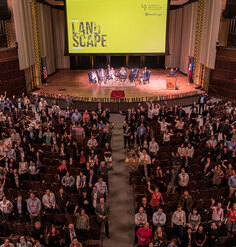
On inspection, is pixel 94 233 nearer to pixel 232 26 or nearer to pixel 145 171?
pixel 145 171

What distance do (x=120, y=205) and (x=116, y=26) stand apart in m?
16.9

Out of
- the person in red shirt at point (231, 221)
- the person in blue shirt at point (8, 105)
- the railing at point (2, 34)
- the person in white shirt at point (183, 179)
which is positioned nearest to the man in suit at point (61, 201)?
the person in white shirt at point (183, 179)

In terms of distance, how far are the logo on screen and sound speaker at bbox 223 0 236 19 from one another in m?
8.73

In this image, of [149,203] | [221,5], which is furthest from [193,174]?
[221,5]

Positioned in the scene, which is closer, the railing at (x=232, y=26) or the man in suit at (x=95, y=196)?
the man in suit at (x=95, y=196)

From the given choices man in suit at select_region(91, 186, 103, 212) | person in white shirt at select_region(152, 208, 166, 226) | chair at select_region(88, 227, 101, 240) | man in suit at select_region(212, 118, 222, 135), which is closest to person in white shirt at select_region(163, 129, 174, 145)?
man in suit at select_region(212, 118, 222, 135)

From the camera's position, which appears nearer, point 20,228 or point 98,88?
point 20,228

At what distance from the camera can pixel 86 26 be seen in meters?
22.9

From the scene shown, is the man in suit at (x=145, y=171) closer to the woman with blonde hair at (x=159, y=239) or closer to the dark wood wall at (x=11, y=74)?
the woman with blonde hair at (x=159, y=239)

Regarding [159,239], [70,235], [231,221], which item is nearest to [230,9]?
[231,221]

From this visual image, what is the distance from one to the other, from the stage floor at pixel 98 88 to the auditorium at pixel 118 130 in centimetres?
9

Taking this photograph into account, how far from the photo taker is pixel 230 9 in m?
19.0

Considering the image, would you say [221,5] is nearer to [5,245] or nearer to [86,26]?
[86,26]

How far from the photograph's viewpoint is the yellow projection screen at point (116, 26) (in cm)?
2247
